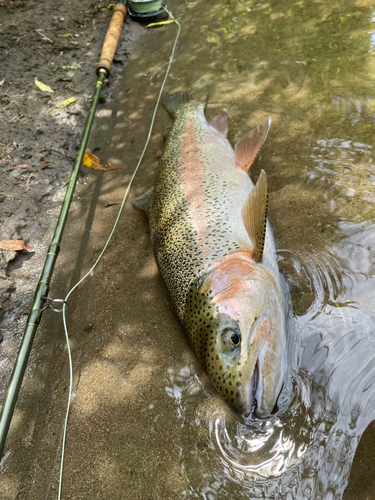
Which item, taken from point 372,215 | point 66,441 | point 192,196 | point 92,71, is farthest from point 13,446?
point 92,71

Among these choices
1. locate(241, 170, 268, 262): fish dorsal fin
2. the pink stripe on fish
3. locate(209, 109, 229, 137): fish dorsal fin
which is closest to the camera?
locate(241, 170, 268, 262): fish dorsal fin

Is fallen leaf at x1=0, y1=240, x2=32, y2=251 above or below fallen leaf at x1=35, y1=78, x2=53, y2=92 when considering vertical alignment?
below

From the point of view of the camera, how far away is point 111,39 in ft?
17.1

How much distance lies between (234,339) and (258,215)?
0.83m

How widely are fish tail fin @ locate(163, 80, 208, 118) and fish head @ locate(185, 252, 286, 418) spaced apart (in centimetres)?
271

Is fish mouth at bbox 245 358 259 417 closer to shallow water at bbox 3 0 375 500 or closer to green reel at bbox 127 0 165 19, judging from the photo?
shallow water at bbox 3 0 375 500

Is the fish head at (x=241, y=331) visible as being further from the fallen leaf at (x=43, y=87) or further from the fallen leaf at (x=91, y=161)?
the fallen leaf at (x=43, y=87)

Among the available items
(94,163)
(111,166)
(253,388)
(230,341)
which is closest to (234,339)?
(230,341)

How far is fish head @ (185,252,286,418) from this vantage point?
6.50 ft

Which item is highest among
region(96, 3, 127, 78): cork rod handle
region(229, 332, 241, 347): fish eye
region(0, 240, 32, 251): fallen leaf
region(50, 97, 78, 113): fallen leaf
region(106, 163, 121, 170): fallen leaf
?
region(96, 3, 127, 78): cork rod handle

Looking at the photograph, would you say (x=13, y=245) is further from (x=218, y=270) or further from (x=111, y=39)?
(x=111, y=39)

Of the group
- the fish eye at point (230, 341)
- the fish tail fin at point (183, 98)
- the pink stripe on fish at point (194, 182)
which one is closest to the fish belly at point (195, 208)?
the pink stripe on fish at point (194, 182)

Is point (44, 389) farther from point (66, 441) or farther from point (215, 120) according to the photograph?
point (215, 120)

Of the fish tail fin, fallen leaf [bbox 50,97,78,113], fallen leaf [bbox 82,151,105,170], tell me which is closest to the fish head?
fallen leaf [bbox 82,151,105,170]
